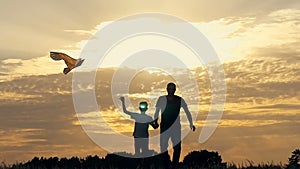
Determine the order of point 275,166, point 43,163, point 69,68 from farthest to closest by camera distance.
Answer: point 43,163, point 275,166, point 69,68

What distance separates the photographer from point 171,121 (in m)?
22.1

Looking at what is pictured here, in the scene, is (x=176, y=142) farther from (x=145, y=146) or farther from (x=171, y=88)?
(x=145, y=146)

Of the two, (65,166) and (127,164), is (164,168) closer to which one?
(127,164)

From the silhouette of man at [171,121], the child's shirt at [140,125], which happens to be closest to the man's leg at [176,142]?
the silhouette of man at [171,121]

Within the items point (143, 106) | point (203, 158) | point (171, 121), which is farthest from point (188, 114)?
point (203, 158)

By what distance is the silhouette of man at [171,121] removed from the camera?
22.0 meters

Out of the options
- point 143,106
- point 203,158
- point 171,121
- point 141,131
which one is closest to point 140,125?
point 141,131

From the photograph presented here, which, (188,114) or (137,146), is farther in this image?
(137,146)

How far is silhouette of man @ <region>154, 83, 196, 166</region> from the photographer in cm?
2195

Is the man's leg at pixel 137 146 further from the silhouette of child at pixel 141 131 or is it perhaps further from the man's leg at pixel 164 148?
the man's leg at pixel 164 148

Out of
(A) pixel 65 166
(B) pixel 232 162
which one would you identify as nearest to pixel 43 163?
(A) pixel 65 166

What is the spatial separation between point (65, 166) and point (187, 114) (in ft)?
12.5

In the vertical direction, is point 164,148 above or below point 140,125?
below

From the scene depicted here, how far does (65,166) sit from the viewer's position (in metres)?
22.0
